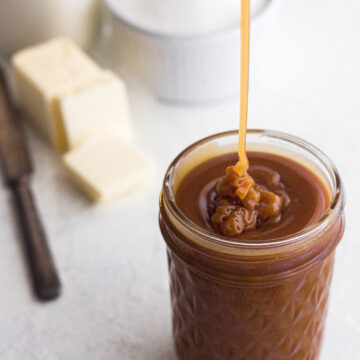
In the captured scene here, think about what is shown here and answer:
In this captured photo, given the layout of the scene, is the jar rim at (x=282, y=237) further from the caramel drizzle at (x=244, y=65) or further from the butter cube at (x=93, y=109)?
the butter cube at (x=93, y=109)

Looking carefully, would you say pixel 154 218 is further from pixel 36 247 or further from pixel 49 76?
pixel 49 76

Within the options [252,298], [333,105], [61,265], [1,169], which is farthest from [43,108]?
[252,298]

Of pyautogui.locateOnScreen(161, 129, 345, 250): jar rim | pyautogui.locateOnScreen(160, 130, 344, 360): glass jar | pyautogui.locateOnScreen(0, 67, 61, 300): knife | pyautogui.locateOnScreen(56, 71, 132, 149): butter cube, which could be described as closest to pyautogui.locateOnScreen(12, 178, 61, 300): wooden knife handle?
pyautogui.locateOnScreen(0, 67, 61, 300): knife

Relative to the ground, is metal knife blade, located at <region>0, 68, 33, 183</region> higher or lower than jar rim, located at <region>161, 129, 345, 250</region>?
lower

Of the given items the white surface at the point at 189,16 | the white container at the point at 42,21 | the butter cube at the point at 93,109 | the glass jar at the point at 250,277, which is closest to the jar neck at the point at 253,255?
the glass jar at the point at 250,277

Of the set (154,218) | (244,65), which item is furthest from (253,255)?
(154,218)

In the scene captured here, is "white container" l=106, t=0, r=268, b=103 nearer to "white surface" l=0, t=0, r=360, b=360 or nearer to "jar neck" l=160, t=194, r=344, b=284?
"white surface" l=0, t=0, r=360, b=360
